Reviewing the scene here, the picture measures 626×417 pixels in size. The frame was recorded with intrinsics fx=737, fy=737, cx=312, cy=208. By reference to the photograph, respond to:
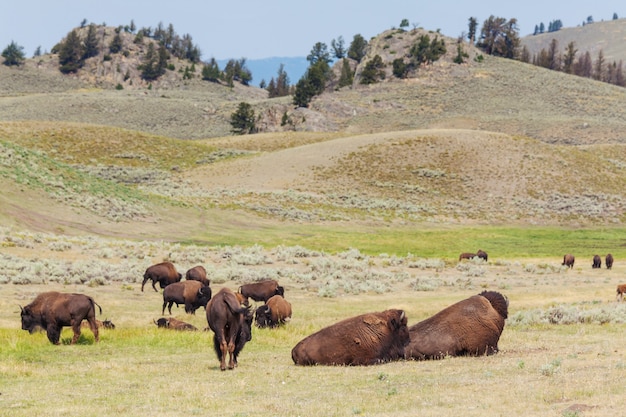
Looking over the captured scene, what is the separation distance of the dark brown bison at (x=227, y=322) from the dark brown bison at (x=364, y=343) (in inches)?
57.2

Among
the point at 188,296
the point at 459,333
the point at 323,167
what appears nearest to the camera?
the point at 459,333

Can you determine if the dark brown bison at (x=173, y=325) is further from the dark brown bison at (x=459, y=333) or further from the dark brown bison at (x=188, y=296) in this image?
the dark brown bison at (x=459, y=333)

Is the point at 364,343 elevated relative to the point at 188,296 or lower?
elevated

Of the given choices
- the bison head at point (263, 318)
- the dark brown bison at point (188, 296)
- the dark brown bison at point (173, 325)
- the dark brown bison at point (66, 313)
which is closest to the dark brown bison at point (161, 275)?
the dark brown bison at point (188, 296)

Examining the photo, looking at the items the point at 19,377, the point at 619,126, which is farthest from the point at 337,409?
the point at 619,126

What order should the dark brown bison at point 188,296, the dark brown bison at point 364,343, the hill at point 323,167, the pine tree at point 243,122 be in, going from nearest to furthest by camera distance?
1. the dark brown bison at point 364,343
2. the dark brown bison at point 188,296
3. the hill at point 323,167
4. the pine tree at point 243,122

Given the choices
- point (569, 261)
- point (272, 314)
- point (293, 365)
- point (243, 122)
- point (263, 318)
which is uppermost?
point (243, 122)

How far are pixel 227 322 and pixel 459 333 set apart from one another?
193 inches

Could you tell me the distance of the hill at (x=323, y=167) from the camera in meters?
66.9

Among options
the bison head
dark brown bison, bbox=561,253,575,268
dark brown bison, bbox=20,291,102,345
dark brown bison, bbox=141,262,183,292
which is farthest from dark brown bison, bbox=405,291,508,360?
dark brown bison, bbox=561,253,575,268

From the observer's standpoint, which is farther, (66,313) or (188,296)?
(188,296)

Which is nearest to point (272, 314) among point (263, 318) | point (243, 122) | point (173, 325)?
point (263, 318)

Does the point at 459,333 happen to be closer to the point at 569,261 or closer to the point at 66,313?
the point at 66,313

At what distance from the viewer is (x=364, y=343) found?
49.9 feet
